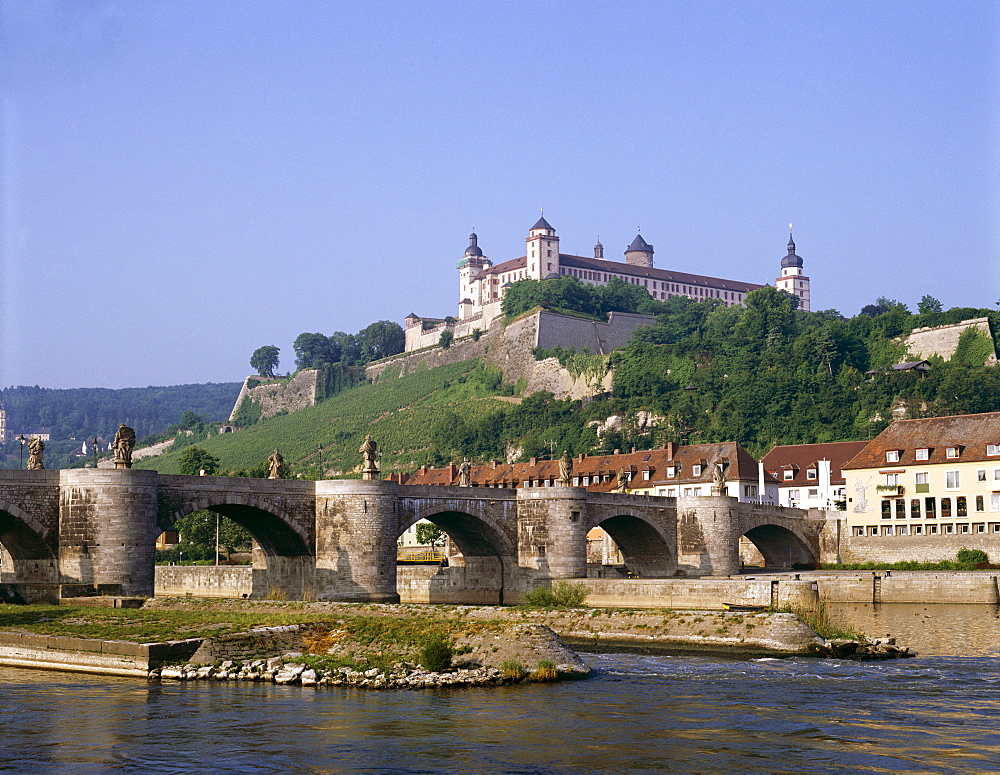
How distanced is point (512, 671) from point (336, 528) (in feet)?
93.1

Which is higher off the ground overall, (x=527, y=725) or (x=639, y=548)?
(x=639, y=548)

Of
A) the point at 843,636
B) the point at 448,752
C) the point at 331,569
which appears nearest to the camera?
the point at 448,752

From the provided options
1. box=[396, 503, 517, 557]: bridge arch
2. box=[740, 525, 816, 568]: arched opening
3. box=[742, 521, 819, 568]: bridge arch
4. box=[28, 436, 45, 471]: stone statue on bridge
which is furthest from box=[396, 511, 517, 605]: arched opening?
box=[740, 525, 816, 568]: arched opening

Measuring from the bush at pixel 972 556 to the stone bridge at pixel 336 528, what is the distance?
1304cm

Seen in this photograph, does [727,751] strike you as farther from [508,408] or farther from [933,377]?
[508,408]

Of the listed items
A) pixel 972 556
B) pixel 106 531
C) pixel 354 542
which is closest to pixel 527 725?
pixel 106 531

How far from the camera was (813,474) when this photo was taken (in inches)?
4006

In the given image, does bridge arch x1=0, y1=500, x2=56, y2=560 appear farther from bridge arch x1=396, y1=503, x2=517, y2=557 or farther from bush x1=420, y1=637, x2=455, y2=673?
bush x1=420, y1=637, x2=455, y2=673

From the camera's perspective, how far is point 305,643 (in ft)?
121

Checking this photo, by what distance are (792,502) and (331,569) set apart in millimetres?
51992

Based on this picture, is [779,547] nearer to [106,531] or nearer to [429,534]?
[429,534]

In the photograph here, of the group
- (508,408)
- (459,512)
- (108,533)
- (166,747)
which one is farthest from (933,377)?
(166,747)

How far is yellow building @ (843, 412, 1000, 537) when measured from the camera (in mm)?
81562

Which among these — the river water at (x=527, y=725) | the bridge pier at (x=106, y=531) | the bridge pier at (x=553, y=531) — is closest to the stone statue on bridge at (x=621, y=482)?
the bridge pier at (x=553, y=531)
